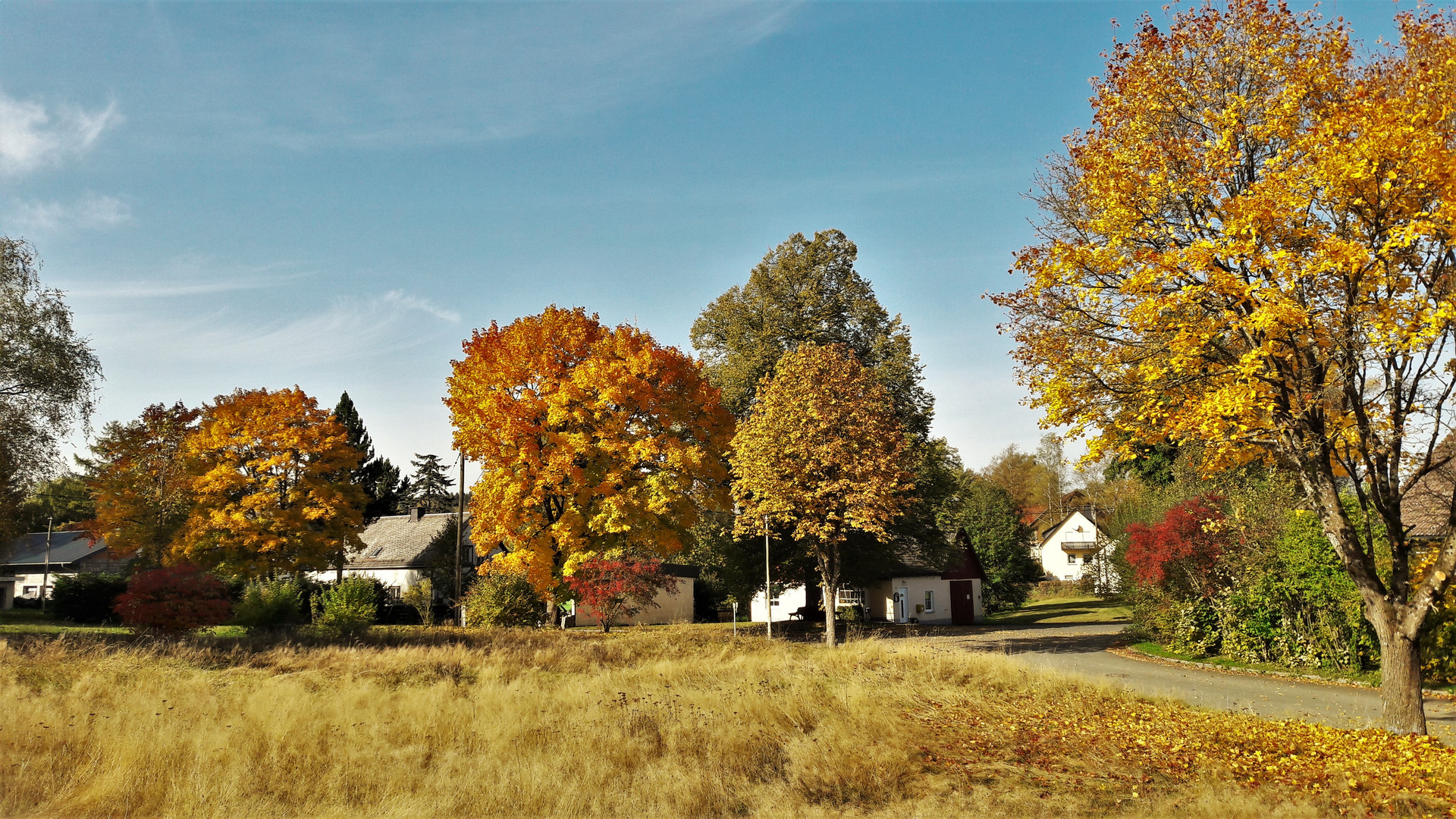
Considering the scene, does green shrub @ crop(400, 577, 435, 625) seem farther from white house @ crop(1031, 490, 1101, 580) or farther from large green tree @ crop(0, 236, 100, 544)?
white house @ crop(1031, 490, 1101, 580)

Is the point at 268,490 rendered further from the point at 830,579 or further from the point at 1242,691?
the point at 1242,691

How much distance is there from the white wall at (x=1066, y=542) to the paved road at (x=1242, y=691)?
5153 centimetres

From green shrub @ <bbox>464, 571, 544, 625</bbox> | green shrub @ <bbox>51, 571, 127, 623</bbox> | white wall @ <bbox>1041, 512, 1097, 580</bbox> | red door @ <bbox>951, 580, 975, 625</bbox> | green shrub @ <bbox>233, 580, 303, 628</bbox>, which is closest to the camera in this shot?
green shrub @ <bbox>233, 580, 303, 628</bbox>

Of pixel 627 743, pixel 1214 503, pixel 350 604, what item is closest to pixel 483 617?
pixel 350 604

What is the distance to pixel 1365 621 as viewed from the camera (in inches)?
760

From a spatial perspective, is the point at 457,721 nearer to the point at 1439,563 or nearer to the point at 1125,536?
the point at 1439,563

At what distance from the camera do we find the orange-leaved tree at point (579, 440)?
28.8 m

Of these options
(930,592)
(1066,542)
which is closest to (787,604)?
(930,592)

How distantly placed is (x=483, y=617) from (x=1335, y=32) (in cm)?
2992

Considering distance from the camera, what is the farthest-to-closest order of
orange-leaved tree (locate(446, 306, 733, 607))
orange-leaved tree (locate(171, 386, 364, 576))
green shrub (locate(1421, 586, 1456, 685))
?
orange-leaved tree (locate(171, 386, 364, 576)), orange-leaved tree (locate(446, 306, 733, 607)), green shrub (locate(1421, 586, 1456, 685))

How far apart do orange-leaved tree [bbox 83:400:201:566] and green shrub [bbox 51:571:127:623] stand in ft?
5.72

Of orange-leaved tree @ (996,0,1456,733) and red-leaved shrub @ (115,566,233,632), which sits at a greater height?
orange-leaved tree @ (996,0,1456,733)

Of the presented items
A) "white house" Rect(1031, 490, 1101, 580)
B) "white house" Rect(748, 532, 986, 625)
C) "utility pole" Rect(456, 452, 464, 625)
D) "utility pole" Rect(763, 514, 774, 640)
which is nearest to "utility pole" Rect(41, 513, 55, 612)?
"utility pole" Rect(456, 452, 464, 625)

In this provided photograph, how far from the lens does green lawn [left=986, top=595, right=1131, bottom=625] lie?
43.3 metres
